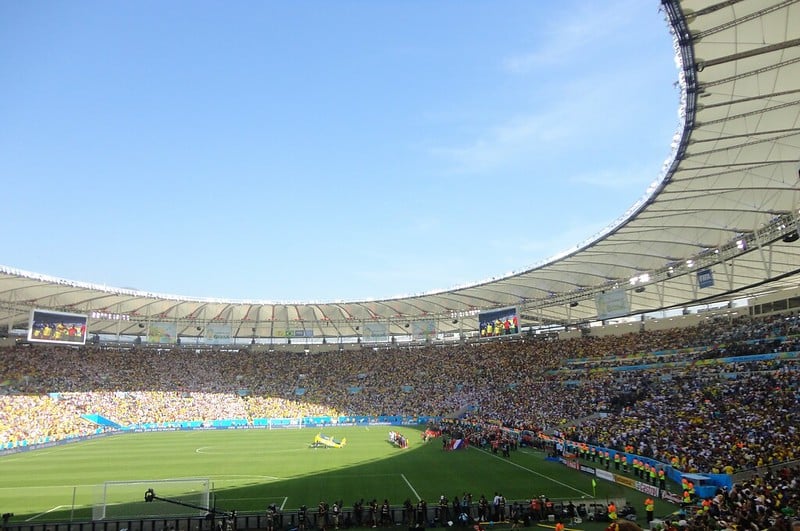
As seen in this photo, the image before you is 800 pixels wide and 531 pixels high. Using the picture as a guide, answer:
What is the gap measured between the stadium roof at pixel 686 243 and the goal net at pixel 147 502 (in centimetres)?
2355

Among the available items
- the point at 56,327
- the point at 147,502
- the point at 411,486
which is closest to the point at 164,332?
the point at 56,327

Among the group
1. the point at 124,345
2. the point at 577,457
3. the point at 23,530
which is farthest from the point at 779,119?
the point at 124,345

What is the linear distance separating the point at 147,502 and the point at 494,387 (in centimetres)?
4253

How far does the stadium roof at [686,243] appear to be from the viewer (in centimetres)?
1827

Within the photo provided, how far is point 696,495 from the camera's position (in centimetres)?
2295

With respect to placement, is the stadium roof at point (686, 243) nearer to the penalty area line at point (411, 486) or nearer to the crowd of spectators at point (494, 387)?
the crowd of spectators at point (494, 387)

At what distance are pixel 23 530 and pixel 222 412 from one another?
139 feet

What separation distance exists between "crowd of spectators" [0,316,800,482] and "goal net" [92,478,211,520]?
842 inches

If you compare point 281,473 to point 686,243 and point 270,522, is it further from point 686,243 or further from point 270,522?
point 686,243

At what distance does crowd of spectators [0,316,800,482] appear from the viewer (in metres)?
30.7

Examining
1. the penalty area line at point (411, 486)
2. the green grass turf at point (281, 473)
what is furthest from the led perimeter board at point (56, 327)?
the penalty area line at point (411, 486)

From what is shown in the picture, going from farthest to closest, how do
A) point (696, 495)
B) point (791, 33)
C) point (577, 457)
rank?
point (577, 457)
point (696, 495)
point (791, 33)

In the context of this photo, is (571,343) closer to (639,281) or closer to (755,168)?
(639,281)

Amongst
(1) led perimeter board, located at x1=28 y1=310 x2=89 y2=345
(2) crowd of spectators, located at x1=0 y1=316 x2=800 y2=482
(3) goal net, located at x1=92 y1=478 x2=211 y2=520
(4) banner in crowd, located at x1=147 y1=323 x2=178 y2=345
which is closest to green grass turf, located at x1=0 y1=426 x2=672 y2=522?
(3) goal net, located at x1=92 y1=478 x2=211 y2=520
